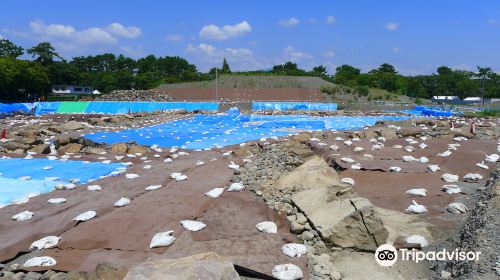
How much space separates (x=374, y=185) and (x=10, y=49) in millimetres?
56010

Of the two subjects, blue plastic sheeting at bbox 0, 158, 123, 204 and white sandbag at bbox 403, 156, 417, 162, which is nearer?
blue plastic sheeting at bbox 0, 158, 123, 204

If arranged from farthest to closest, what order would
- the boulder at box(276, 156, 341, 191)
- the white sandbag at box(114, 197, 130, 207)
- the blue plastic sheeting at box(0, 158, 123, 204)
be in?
1. the blue plastic sheeting at box(0, 158, 123, 204)
2. the boulder at box(276, 156, 341, 191)
3. the white sandbag at box(114, 197, 130, 207)

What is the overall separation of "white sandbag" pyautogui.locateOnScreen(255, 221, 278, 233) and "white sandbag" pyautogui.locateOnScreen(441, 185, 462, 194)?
241cm

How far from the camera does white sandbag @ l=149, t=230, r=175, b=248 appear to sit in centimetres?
336

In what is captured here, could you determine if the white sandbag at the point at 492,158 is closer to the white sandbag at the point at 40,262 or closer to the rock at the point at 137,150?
the white sandbag at the point at 40,262

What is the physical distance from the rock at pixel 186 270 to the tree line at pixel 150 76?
31614 millimetres

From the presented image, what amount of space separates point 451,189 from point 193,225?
3.29 meters

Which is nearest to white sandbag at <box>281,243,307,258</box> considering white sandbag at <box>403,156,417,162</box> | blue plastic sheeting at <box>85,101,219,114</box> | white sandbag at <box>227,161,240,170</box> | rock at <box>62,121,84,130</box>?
white sandbag at <box>227,161,240,170</box>

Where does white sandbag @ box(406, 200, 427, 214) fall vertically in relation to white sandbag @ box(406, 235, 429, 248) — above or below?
above

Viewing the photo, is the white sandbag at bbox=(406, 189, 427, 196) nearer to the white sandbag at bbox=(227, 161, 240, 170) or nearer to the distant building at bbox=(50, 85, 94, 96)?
the white sandbag at bbox=(227, 161, 240, 170)

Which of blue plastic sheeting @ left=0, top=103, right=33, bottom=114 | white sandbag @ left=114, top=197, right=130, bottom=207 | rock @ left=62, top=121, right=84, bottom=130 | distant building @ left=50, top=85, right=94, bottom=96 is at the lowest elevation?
white sandbag @ left=114, top=197, right=130, bottom=207

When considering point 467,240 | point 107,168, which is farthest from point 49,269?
point 107,168

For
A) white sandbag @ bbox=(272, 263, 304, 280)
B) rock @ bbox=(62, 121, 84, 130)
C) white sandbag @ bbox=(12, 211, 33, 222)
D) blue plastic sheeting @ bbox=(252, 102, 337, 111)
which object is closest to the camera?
white sandbag @ bbox=(272, 263, 304, 280)

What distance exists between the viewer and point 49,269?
120 inches
